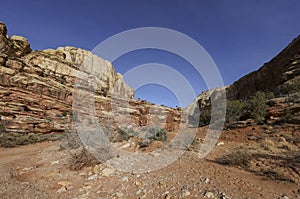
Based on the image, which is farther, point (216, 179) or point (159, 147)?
point (159, 147)

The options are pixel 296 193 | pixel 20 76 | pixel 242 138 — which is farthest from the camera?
pixel 20 76

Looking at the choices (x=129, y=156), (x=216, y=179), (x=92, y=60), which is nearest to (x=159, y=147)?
(x=129, y=156)

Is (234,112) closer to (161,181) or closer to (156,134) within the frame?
(156,134)

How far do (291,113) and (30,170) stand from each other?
13114mm

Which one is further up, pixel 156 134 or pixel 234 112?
pixel 234 112

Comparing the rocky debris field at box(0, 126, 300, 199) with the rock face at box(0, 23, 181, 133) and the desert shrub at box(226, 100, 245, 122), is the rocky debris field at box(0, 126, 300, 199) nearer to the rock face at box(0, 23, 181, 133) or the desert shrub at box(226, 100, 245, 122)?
the desert shrub at box(226, 100, 245, 122)

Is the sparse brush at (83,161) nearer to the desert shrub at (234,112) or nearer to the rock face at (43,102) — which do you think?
the rock face at (43,102)

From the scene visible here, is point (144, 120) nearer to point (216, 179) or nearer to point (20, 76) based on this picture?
point (20, 76)

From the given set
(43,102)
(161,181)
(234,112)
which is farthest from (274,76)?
(43,102)

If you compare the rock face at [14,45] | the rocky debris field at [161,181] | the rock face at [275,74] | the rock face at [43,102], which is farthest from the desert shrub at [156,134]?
the rock face at [14,45]

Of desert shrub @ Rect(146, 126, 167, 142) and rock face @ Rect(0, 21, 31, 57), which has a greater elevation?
rock face @ Rect(0, 21, 31, 57)

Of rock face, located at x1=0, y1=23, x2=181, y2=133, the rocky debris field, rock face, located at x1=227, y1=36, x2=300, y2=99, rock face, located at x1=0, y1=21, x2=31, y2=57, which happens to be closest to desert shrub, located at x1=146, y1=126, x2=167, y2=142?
the rocky debris field

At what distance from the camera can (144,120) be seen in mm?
21531

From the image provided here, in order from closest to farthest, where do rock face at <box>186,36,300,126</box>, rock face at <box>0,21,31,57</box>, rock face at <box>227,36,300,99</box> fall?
rock face at <box>186,36,300,126</box>
rock face at <box>0,21,31,57</box>
rock face at <box>227,36,300,99</box>
